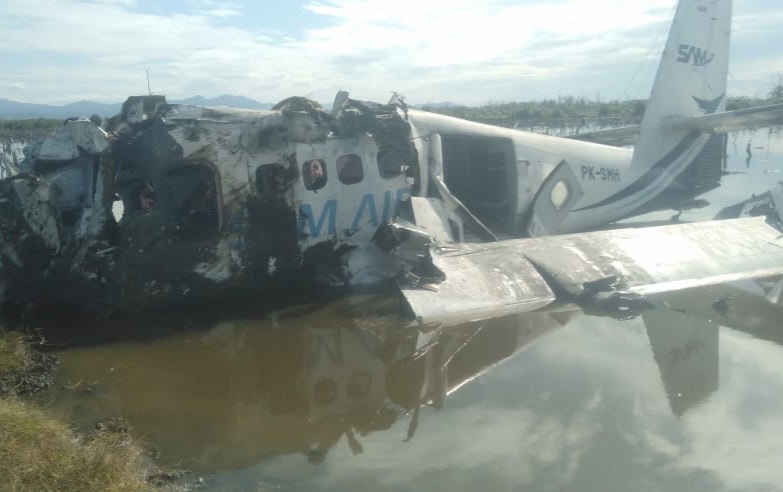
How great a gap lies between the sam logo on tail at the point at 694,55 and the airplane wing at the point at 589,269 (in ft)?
15.6

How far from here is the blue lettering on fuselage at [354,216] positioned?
29.6 ft

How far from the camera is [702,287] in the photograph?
10.1 meters

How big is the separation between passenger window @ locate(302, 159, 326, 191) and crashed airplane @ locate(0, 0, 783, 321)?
0.02m

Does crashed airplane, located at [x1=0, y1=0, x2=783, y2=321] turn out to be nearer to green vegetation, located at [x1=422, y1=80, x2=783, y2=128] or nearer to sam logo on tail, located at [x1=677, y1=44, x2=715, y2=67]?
sam logo on tail, located at [x1=677, y1=44, x2=715, y2=67]

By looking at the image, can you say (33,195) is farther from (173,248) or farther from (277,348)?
(277,348)

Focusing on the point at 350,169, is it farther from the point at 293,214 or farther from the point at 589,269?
the point at 589,269

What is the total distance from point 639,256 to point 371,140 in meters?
4.51

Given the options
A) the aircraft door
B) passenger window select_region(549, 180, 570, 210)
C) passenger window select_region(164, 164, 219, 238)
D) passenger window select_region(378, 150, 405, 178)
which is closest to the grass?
passenger window select_region(164, 164, 219, 238)

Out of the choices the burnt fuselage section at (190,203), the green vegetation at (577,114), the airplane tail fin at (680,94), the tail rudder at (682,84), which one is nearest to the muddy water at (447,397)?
the burnt fuselage section at (190,203)

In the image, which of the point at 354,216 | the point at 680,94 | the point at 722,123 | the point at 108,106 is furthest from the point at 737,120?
the point at 108,106

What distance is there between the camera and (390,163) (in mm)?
9859

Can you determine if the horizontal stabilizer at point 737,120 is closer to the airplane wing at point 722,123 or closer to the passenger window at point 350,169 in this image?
the airplane wing at point 722,123

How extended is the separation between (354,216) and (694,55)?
9863 millimetres

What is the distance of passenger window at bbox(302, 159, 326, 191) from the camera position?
9070 mm
